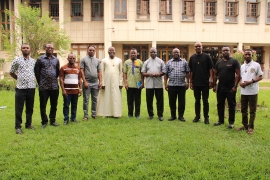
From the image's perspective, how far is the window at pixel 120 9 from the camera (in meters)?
21.3

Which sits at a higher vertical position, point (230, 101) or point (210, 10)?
point (210, 10)

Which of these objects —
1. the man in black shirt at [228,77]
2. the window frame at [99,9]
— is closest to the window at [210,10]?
the window frame at [99,9]

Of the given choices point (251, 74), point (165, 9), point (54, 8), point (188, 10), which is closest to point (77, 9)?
point (54, 8)

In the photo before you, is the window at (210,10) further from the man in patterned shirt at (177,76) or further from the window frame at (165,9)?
the man in patterned shirt at (177,76)

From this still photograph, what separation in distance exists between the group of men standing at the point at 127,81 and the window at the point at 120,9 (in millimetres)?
15417

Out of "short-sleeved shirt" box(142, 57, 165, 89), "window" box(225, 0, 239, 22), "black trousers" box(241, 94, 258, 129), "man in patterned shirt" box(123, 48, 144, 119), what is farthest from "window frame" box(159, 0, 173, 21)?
"black trousers" box(241, 94, 258, 129)

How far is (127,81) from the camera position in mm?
6984

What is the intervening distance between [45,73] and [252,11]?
881 inches

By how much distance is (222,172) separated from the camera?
12.3 feet

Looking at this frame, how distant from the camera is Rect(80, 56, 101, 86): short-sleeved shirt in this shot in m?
6.56

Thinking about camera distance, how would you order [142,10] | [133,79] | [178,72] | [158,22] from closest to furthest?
[178,72] → [133,79] → [158,22] → [142,10]

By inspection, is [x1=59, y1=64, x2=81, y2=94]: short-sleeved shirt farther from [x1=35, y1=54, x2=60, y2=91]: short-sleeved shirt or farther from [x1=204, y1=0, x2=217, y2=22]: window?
[x1=204, y1=0, x2=217, y2=22]: window

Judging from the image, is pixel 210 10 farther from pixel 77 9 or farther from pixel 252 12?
pixel 77 9

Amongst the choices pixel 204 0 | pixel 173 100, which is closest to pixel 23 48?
pixel 173 100
